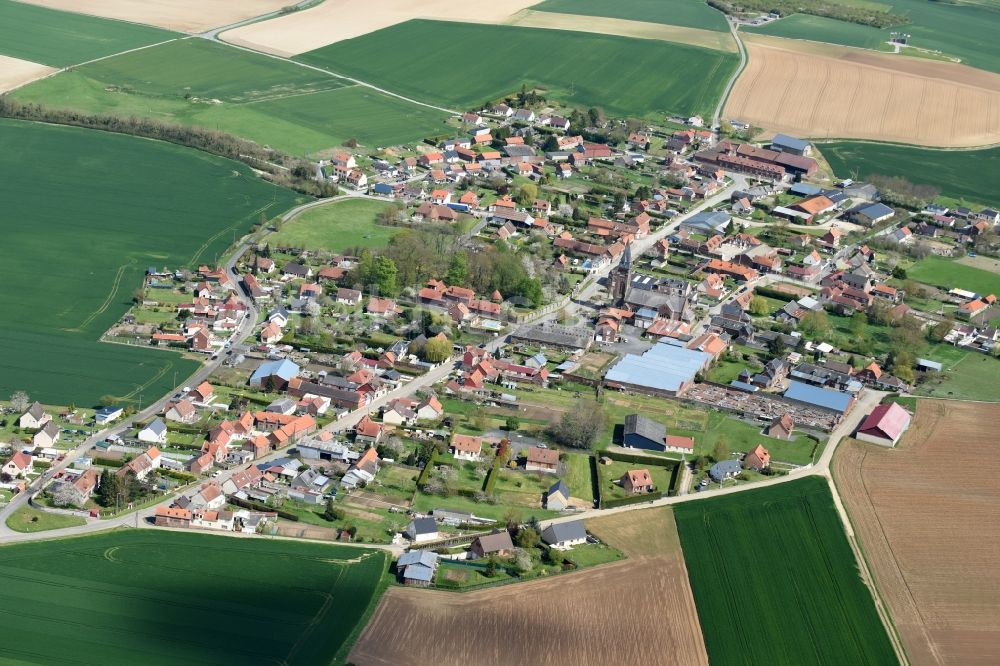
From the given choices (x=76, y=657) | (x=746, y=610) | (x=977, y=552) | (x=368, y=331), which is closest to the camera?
(x=76, y=657)

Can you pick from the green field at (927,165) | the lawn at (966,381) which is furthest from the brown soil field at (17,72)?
the lawn at (966,381)

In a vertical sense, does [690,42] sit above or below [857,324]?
above

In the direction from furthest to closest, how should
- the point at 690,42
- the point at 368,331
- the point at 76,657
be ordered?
the point at 690,42 < the point at 368,331 < the point at 76,657

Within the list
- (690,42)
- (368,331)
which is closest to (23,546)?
(368,331)

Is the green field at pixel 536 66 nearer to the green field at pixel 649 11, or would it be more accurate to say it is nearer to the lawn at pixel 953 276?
the green field at pixel 649 11

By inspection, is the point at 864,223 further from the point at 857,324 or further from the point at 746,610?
the point at 746,610

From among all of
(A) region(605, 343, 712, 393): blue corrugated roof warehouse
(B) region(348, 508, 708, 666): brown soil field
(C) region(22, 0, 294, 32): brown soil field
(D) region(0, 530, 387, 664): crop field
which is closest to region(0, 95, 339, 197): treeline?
(C) region(22, 0, 294, 32): brown soil field

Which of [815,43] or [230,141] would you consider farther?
[815,43]
